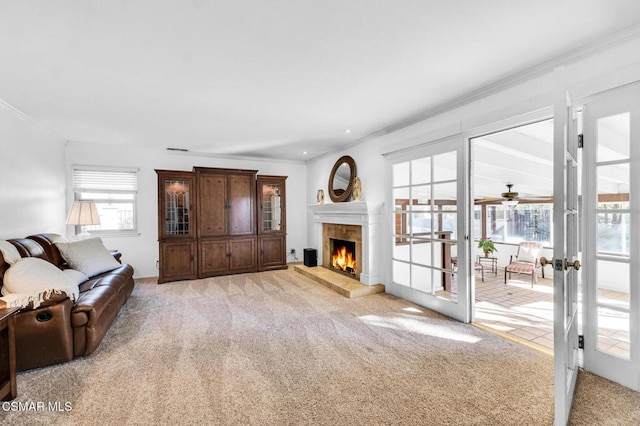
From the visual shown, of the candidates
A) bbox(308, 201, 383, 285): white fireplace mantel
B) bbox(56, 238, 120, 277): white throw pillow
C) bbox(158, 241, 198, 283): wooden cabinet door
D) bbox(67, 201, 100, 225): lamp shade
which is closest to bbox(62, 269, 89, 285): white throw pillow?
bbox(56, 238, 120, 277): white throw pillow

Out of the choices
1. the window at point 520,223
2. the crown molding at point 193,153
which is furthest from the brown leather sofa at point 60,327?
the window at point 520,223

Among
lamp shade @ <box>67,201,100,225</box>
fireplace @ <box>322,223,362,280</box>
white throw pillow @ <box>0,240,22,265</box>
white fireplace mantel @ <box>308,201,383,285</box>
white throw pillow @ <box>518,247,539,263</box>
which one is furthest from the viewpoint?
white throw pillow @ <box>518,247,539,263</box>

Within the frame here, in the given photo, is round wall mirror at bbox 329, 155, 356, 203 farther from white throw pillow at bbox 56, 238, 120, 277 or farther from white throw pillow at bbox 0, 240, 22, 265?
white throw pillow at bbox 0, 240, 22, 265

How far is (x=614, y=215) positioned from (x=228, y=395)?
286 centimetres

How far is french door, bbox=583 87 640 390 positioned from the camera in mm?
1884

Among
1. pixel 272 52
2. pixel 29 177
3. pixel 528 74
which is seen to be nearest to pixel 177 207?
pixel 29 177

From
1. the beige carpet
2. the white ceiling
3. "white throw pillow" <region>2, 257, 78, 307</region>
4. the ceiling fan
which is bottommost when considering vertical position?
the beige carpet

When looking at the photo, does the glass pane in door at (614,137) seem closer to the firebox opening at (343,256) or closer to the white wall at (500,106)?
the white wall at (500,106)

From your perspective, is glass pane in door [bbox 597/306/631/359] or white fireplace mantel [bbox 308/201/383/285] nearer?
glass pane in door [bbox 597/306/631/359]

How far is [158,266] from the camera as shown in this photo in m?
5.19

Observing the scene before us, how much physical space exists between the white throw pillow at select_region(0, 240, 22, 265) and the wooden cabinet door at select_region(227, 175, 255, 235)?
9.71 ft

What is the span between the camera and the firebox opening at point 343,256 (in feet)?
15.4

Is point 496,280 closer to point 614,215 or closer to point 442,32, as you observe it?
point 614,215

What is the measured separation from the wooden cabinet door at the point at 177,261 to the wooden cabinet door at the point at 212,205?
34cm
